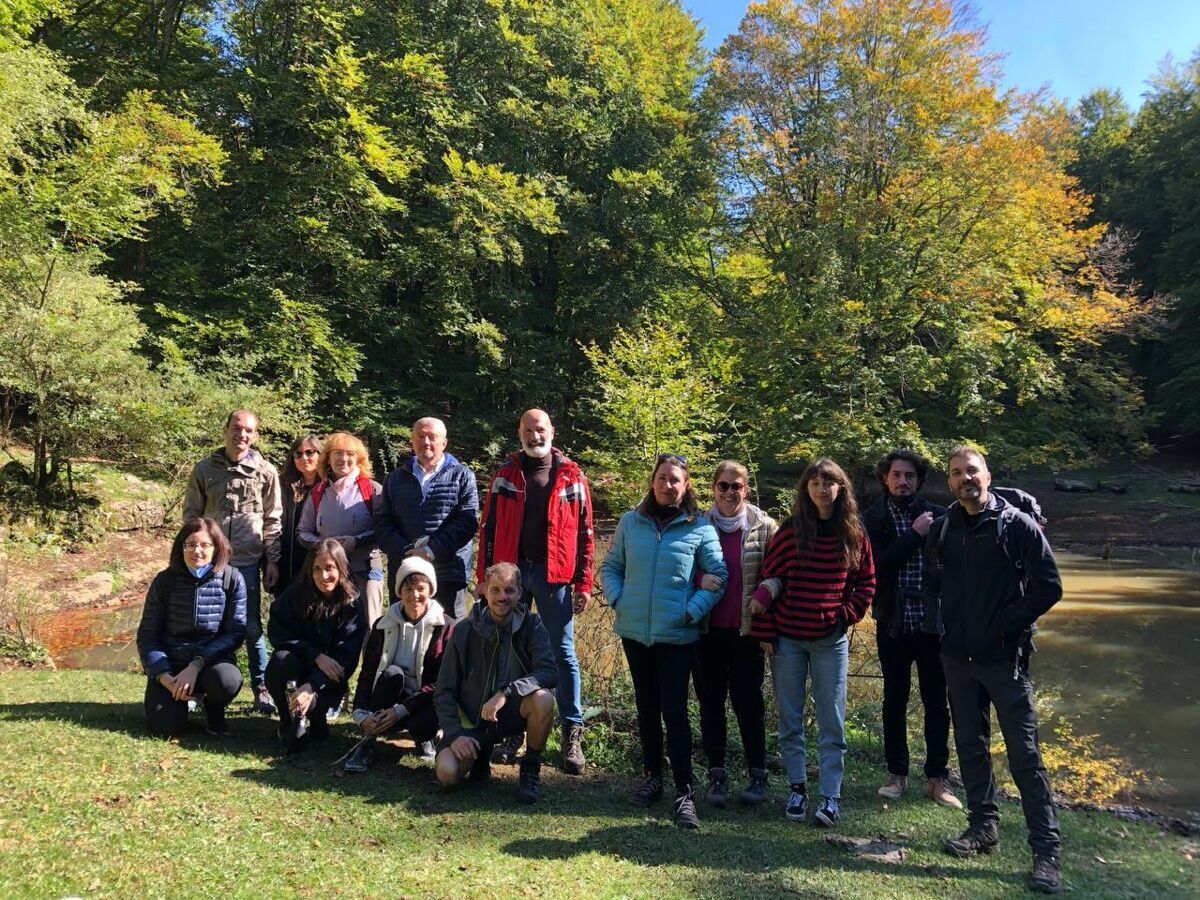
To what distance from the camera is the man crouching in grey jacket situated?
152 inches

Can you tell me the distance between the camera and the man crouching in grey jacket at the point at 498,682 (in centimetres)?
387

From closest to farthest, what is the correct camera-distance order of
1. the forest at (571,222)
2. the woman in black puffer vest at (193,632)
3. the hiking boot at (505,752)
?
the woman in black puffer vest at (193,632) < the hiking boot at (505,752) < the forest at (571,222)

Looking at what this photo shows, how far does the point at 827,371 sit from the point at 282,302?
12.6 meters

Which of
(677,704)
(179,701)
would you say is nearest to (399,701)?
(179,701)

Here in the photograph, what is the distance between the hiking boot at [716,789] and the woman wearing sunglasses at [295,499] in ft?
9.83

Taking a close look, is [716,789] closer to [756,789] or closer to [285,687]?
[756,789]

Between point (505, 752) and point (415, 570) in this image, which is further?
point (505, 752)

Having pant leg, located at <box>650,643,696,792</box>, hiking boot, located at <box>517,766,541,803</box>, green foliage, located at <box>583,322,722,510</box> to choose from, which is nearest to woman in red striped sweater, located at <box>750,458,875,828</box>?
pant leg, located at <box>650,643,696,792</box>

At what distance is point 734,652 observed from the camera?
416 cm

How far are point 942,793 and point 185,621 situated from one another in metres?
4.67

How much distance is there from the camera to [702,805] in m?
4.09

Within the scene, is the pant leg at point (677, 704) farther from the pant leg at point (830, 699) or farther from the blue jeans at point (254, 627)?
the blue jeans at point (254, 627)

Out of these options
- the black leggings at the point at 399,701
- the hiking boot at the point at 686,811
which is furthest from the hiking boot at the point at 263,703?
the hiking boot at the point at 686,811

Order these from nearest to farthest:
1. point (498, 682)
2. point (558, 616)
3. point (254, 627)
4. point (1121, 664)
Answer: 1. point (498, 682)
2. point (558, 616)
3. point (254, 627)
4. point (1121, 664)
